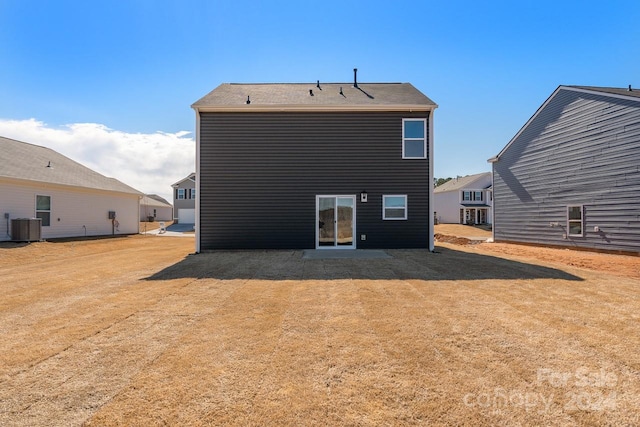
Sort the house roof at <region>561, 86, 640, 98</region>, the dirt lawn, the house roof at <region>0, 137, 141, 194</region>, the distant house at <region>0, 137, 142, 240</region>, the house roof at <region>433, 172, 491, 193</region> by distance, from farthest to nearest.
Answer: the house roof at <region>433, 172, 491, 193</region>, the house roof at <region>0, 137, 141, 194</region>, the distant house at <region>0, 137, 142, 240</region>, the house roof at <region>561, 86, 640, 98</region>, the dirt lawn

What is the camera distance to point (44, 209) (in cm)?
1478

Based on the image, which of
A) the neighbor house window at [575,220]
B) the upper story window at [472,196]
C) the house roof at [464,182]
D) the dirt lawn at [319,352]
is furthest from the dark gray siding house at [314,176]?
the upper story window at [472,196]

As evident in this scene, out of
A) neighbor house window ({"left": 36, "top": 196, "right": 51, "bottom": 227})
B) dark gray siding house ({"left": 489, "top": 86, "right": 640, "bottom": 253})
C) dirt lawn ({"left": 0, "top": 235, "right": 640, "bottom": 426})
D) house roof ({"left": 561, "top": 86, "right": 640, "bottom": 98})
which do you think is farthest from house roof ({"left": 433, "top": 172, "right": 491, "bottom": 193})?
neighbor house window ({"left": 36, "top": 196, "right": 51, "bottom": 227})

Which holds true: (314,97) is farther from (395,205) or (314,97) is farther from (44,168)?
(44,168)

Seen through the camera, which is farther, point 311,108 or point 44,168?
point 44,168

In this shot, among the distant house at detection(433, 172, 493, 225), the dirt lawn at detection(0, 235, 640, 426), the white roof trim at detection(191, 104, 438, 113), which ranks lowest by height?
the dirt lawn at detection(0, 235, 640, 426)

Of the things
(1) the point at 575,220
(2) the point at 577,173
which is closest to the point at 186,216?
(1) the point at 575,220

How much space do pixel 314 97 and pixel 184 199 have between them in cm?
2832

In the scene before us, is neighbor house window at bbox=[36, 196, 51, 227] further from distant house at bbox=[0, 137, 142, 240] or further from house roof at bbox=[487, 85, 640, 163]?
house roof at bbox=[487, 85, 640, 163]

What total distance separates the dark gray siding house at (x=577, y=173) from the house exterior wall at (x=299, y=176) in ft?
22.9

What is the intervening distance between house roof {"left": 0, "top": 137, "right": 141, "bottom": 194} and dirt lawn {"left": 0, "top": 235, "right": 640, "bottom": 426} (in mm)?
11585

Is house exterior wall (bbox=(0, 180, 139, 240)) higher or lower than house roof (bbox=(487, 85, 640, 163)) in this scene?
lower

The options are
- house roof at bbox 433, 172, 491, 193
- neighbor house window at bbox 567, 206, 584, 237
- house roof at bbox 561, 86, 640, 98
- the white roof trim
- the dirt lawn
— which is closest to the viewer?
the dirt lawn

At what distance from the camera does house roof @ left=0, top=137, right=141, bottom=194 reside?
46.2ft
